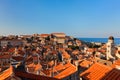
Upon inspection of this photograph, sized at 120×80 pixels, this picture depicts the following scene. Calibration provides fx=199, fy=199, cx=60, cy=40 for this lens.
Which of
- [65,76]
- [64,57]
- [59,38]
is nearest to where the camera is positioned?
[65,76]

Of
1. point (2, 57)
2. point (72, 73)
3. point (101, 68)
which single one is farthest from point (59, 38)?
point (101, 68)

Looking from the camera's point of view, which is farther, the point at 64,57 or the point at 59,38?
the point at 59,38

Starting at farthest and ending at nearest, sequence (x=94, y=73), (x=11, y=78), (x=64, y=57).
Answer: (x=64, y=57), (x=94, y=73), (x=11, y=78)

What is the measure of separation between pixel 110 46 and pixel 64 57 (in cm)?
2644

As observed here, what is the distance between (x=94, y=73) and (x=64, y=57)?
63.5 m

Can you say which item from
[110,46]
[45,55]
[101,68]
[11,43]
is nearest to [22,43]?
[11,43]

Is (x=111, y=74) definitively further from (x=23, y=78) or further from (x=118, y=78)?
(x=23, y=78)

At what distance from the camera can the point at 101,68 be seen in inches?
923

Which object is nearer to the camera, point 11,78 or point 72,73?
point 11,78

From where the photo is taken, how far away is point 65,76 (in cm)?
3494

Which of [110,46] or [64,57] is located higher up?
[110,46]

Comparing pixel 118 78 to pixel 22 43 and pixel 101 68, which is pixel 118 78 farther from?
pixel 22 43

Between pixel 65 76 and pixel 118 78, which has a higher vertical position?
pixel 118 78

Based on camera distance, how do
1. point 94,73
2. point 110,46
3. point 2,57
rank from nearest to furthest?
point 94,73 < point 110,46 < point 2,57
